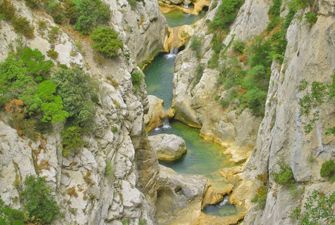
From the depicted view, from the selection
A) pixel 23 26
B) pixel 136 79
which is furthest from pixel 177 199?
pixel 23 26

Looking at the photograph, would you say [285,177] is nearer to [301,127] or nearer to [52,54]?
[301,127]

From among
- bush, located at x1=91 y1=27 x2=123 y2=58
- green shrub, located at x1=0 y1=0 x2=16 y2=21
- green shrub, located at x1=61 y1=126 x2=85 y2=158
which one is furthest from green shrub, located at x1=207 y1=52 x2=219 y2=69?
green shrub, located at x1=61 y1=126 x2=85 y2=158

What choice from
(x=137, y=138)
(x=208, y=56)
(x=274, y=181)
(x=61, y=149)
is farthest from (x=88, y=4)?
(x=208, y=56)

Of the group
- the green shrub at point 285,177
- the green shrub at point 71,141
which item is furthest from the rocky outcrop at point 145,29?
the green shrub at point 285,177

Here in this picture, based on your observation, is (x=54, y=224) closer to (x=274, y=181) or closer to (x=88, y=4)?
(x=274, y=181)

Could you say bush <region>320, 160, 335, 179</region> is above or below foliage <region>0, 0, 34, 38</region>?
below

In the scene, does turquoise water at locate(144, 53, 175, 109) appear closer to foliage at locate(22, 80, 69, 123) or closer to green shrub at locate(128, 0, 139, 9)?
green shrub at locate(128, 0, 139, 9)
